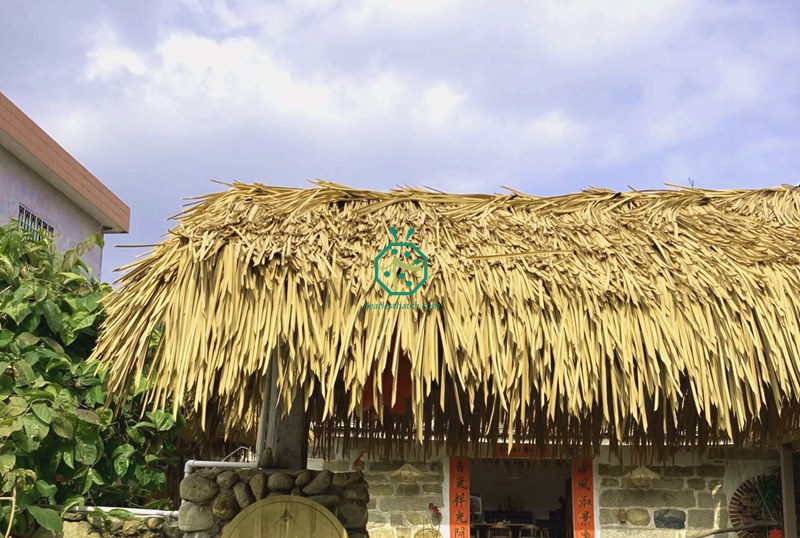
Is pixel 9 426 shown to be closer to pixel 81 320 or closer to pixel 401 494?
pixel 81 320

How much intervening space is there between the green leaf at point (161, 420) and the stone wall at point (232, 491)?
1.62 m

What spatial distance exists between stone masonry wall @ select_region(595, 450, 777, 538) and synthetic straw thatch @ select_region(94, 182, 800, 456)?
4.97 meters

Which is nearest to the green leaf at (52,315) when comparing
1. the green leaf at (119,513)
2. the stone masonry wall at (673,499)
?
the green leaf at (119,513)

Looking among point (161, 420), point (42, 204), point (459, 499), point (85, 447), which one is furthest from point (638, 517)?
point (42, 204)

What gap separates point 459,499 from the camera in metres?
8.50

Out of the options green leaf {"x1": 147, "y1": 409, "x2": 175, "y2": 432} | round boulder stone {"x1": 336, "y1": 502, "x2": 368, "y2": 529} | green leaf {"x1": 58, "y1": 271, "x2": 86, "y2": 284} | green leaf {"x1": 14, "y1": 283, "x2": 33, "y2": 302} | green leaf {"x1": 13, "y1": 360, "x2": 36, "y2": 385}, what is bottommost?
round boulder stone {"x1": 336, "y1": 502, "x2": 368, "y2": 529}

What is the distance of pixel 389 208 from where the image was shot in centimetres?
371

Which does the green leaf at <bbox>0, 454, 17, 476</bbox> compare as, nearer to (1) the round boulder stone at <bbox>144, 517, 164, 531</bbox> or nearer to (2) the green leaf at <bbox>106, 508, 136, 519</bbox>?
(2) the green leaf at <bbox>106, 508, 136, 519</bbox>

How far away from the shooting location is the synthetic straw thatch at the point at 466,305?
3234mm

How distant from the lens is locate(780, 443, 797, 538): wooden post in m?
6.98

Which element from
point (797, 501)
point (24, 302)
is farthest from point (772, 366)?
point (797, 501)

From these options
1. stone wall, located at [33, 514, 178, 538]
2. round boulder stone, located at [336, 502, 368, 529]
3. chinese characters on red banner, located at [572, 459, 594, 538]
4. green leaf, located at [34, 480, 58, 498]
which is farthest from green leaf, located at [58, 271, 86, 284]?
chinese characters on red banner, located at [572, 459, 594, 538]

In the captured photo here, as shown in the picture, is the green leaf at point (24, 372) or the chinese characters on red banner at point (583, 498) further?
the chinese characters on red banner at point (583, 498)

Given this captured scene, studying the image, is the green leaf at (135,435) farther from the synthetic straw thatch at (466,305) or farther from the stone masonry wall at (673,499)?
the stone masonry wall at (673,499)
